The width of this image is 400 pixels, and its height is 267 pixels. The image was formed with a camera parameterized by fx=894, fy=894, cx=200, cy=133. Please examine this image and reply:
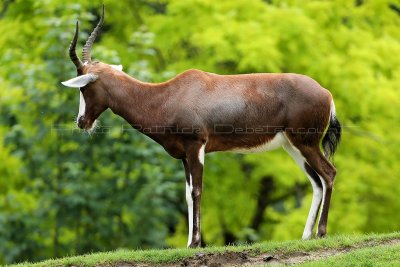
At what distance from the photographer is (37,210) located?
17.7 metres

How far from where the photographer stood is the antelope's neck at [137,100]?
1209 centimetres

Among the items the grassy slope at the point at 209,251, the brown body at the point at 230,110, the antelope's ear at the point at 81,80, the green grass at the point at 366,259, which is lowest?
the grassy slope at the point at 209,251

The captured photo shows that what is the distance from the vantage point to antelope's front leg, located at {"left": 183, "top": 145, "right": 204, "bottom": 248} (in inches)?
462

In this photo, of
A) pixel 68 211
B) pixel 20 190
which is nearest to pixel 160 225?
pixel 68 211

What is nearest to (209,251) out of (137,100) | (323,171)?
(323,171)

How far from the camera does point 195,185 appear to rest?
38.9 ft

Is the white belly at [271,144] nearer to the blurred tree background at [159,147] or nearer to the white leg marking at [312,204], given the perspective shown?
the white leg marking at [312,204]

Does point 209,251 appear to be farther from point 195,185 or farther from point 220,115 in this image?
point 220,115

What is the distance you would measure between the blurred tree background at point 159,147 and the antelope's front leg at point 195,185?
4.68m

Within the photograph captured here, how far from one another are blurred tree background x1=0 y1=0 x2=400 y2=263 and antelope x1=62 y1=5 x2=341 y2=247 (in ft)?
15.3

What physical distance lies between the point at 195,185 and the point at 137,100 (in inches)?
56.6

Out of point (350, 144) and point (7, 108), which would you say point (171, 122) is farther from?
point (350, 144)

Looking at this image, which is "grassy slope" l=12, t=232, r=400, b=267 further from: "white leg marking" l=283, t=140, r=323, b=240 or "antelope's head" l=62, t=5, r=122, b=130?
"antelope's head" l=62, t=5, r=122, b=130

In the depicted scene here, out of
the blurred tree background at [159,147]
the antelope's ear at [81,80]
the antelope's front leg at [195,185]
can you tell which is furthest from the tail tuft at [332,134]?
the blurred tree background at [159,147]
